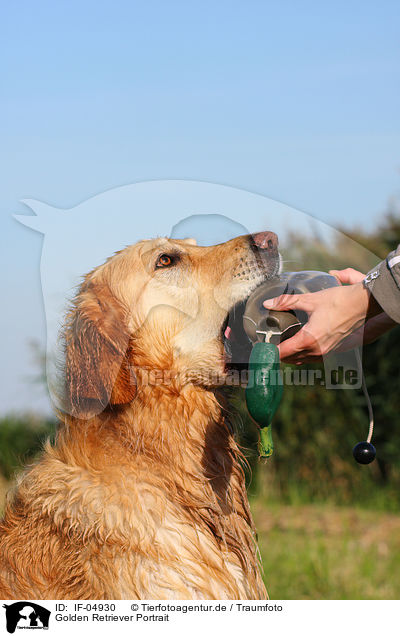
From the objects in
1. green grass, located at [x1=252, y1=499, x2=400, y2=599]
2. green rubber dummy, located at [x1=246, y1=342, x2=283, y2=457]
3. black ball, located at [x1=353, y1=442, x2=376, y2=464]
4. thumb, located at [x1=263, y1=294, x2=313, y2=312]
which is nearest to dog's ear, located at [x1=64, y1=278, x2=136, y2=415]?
green rubber dummy, located at [x1=246, y1=342, x2=283, y2=457]

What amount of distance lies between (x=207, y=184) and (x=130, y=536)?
5.94 ft

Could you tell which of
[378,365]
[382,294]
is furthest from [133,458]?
[378,365]

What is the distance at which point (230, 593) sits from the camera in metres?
3.33

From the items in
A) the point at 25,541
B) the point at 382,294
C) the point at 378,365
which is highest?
the point at 382,294

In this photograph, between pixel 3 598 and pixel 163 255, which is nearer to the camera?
pixel 3 598

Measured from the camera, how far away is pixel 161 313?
347cm

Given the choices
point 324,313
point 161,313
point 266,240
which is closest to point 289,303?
point 324,313

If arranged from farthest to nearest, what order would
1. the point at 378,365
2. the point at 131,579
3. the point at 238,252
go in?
the point at 378,365, the point at 238,252, the point at 131,579

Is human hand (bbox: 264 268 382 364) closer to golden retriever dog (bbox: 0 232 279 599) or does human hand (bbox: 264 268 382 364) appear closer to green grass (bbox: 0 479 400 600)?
golden retriever dog (bbox: 0 232 279 599)

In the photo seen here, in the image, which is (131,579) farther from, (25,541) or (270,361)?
(270,361)

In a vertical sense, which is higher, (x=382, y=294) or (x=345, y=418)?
(x=382, y=294)
